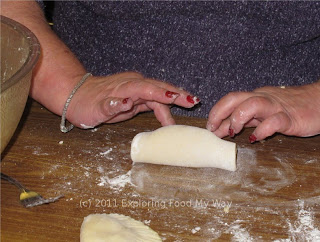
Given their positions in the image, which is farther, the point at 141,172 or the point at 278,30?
the point at 278,30

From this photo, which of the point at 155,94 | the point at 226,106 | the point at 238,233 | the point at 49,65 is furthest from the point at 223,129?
the point at 49,65

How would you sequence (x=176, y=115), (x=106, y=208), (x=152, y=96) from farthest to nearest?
(x=176, y=115), (x=152, y=96), (x=106, y=208)

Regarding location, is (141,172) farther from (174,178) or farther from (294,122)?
(294,122)

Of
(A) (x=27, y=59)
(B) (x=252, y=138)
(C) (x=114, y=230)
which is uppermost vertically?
(A) (x=27, y=59)

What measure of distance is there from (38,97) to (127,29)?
0.26 metres

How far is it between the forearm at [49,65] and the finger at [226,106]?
328 millimetres

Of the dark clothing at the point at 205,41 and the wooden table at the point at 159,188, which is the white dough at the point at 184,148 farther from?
the dark clothing at the point at 205,41

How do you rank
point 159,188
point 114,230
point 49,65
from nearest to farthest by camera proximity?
point 114,230 < point 159,188 < point 49,65

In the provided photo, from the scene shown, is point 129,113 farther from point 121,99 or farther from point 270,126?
point 270,126

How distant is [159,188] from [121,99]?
0.69 ft

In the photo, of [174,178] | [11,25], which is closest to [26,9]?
[11,25]

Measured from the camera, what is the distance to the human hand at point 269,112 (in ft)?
3.38

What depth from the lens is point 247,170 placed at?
1004 millimetres

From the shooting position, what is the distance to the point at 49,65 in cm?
120
